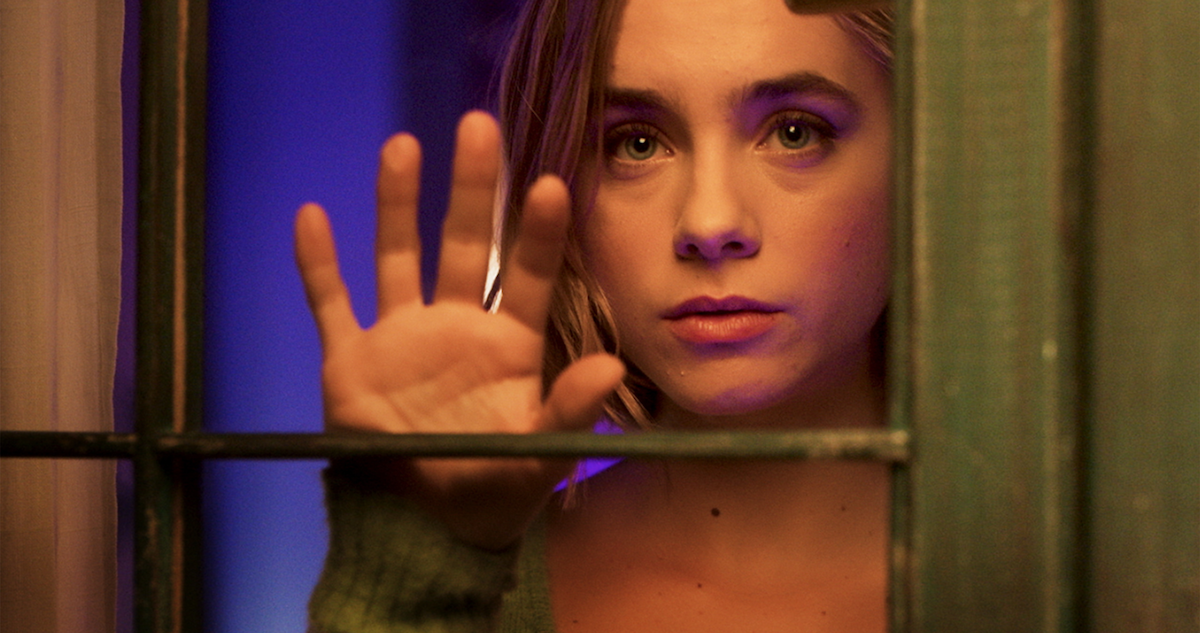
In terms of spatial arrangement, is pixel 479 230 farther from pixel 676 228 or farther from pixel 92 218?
pixel 92 218

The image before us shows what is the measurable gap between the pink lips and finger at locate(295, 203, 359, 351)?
1.10 ft

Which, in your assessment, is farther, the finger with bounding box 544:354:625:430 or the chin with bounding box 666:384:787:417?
the chin with bounding box 666:384:787:417

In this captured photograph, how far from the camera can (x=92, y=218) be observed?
1.20m

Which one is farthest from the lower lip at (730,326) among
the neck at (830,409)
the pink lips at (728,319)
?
the neck at (830,409)

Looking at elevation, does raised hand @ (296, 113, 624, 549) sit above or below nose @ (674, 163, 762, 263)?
below

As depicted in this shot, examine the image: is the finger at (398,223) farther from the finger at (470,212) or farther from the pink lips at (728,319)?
the pink lips at (728,319)

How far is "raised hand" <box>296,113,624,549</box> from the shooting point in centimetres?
66

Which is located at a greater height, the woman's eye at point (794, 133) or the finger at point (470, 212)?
the woman's eye at point (794, 133)

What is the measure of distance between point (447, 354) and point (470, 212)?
0.32 feet

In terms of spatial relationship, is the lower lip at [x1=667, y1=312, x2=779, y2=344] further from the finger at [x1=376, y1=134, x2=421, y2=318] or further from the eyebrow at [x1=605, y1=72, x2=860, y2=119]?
the finger at [x1=376, y1=134, x2=421, y2=318]

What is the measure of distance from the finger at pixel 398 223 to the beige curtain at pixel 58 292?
62 cm

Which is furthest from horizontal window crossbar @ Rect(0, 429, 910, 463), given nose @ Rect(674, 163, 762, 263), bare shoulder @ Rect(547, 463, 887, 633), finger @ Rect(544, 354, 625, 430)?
bare shoulder @ Rect(547, 463, 887, 633)

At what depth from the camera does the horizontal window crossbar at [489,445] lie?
1.53 ft

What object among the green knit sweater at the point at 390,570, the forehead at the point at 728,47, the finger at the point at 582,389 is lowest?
the green knit sweater at the point at 390,570
